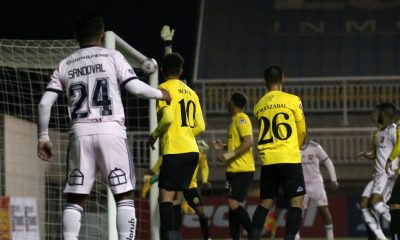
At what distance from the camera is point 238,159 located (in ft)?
38.3

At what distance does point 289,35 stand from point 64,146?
635 inches

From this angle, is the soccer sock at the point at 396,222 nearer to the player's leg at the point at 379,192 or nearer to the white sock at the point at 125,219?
the player's leg at the point at 379,192

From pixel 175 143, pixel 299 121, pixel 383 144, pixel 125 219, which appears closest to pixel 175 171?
pixel 175 143

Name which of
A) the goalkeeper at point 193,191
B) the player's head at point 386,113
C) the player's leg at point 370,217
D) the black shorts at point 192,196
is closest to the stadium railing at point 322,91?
the player's leg at point 370,217

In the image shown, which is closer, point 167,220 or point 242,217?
point 167,220

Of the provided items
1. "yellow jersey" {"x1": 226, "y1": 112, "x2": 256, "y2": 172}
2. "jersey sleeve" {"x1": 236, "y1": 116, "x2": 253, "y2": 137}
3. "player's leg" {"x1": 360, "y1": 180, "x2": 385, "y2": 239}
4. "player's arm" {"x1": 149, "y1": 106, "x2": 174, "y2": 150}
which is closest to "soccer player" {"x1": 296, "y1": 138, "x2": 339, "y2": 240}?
"player's leg" {"x1": 360, "y1": 180, "x2": 385, "y2": 239}

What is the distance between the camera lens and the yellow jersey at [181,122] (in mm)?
8820

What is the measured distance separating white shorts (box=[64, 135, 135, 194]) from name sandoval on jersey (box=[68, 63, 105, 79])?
433 mm

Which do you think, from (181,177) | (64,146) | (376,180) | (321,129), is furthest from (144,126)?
(181,177)

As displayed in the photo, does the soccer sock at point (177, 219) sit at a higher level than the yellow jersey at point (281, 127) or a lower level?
lower

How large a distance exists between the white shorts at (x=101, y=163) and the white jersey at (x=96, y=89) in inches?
2.6

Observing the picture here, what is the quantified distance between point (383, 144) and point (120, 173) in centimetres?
660

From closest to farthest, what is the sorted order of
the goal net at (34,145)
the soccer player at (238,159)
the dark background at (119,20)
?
the soccer player at (238,159) → the goal net at (34,145) → the dark background at (119,20)

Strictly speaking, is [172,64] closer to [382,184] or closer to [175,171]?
[175,171]
